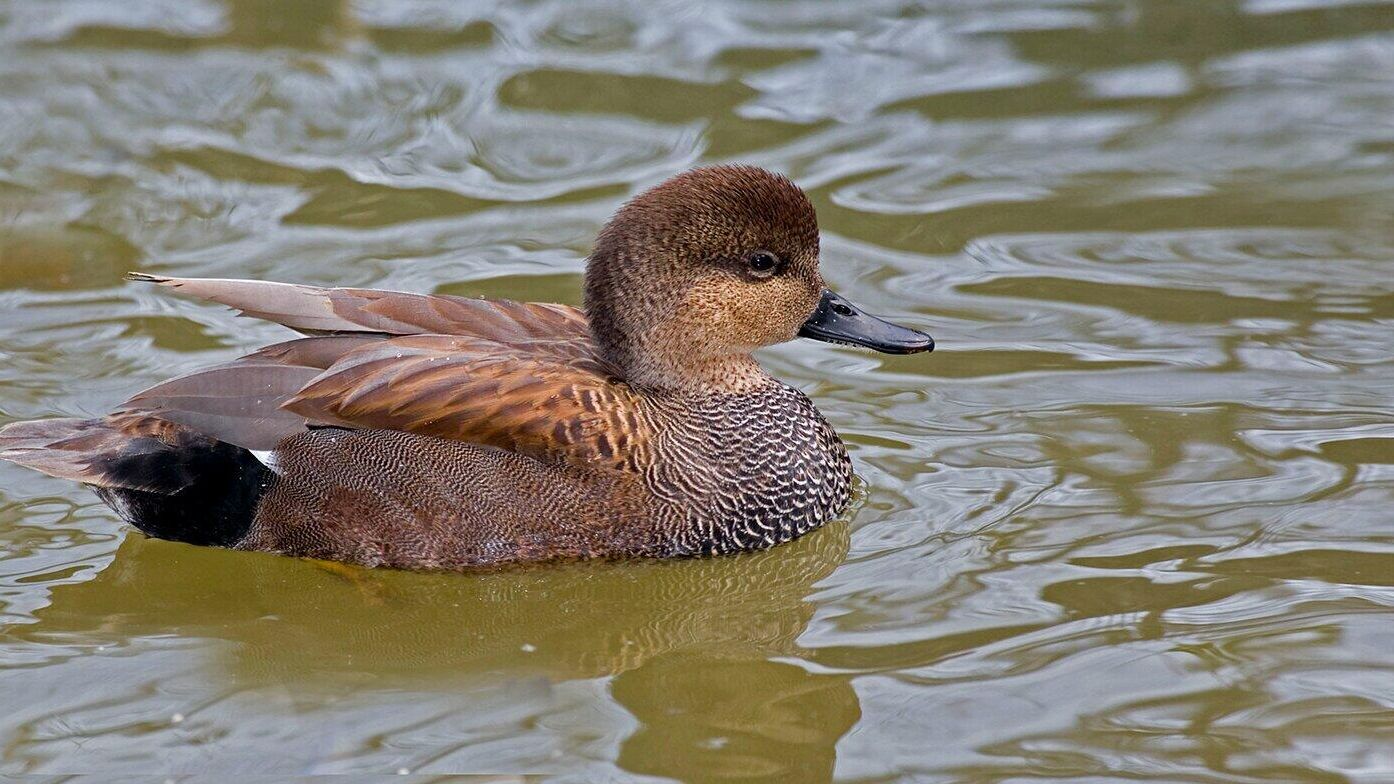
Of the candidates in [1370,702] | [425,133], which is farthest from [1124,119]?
[1370,702]

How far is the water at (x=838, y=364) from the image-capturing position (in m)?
5.39

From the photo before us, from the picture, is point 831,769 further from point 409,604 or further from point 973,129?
point 973,129

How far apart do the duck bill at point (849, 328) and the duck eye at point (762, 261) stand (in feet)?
0.96

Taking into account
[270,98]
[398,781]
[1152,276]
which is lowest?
[398,781]

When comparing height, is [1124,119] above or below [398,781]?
above

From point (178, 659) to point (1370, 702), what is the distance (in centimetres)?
352

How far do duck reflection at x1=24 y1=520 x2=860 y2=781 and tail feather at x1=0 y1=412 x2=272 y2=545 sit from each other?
0.56 feet

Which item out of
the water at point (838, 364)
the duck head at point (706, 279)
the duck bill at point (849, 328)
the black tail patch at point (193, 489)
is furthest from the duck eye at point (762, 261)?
the black tail patch at point (193, 489)

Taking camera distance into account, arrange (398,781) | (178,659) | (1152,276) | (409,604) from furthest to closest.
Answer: (1152,276) < (409,604) < (178,659) < (398,781)

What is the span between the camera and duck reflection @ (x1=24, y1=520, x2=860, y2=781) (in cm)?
539

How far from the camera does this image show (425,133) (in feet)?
32.7

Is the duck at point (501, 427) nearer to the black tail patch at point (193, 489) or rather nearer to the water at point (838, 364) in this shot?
the black tail patch at point (193, 489)

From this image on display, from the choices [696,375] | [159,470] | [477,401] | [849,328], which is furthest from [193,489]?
[849,328]

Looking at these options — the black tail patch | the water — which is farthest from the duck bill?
the black tail patch
